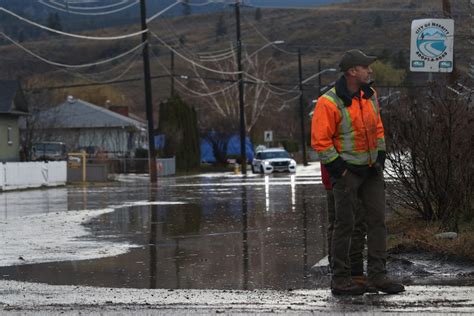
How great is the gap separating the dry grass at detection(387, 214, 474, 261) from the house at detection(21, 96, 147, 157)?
207 ft

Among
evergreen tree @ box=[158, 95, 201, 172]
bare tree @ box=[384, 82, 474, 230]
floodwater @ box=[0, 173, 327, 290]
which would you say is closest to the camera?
floodwater @ box=[0, 173, 327, 290]

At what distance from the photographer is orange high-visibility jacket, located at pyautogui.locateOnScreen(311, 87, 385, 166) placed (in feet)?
29.0

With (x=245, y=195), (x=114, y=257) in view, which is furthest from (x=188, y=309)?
(x=245, y=195)

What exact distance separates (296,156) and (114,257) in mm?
76493

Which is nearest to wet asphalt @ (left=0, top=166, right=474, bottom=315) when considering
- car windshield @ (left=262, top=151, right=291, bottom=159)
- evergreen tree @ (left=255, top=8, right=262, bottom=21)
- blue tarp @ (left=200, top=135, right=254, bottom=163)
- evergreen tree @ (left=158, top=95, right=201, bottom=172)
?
car windshield @ (left=262, top=151, right=291, bottom=159)

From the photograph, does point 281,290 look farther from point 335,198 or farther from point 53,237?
point 53,237

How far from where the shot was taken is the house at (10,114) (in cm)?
5778

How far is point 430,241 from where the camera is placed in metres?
10.9

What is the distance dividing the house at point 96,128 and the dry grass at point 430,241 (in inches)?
2485

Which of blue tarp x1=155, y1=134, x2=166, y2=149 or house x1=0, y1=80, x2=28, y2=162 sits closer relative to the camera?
house x1=0, y1=80, x2=28, y2=162

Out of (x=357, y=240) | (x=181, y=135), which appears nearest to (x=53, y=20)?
(x=181, y=135)

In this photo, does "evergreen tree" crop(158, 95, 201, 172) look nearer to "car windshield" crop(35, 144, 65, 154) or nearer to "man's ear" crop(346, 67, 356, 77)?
"car windshield" crop(35, 144, 65, 154)

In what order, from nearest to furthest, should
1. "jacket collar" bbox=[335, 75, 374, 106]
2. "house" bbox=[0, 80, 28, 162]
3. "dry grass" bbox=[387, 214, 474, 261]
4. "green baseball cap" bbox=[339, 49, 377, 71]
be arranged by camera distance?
"jacket collar" bbox=[335, 75, 374, 106] < "green baseball cap" bbox=[339, 49, 377, 71] < "dry grass" bbox=[387, 214, 474, 261] < "house" bbox=[0, 80, 28, 162]

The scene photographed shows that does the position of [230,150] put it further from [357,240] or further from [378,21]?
[357,240]
